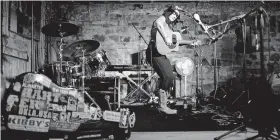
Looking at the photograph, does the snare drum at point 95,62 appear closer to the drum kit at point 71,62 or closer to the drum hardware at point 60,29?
the drum kit at point 71,62

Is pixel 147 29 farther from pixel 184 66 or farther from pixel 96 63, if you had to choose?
pixel 96 63

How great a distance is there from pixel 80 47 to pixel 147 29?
9.56ft

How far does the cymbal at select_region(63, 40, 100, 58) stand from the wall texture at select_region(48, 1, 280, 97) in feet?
7.27

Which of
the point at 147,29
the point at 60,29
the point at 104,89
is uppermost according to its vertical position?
the point at 147,29

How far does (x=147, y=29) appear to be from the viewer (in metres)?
7.64

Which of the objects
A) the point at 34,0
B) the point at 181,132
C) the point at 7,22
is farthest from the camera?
the point at 34,0

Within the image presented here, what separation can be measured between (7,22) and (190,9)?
195 inches

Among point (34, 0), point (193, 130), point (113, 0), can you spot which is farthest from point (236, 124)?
point (34, 0)

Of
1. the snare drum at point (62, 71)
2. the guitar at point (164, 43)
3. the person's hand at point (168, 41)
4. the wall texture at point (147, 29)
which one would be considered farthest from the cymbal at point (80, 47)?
the wall texture at point (147, 29)

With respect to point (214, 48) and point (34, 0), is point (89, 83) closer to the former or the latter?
point (34, 0)

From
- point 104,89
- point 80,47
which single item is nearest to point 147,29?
point 80,47

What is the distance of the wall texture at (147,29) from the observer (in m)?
7.56

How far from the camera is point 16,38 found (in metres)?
5.38

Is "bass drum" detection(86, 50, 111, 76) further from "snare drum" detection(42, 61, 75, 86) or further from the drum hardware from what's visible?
the drum hardware
